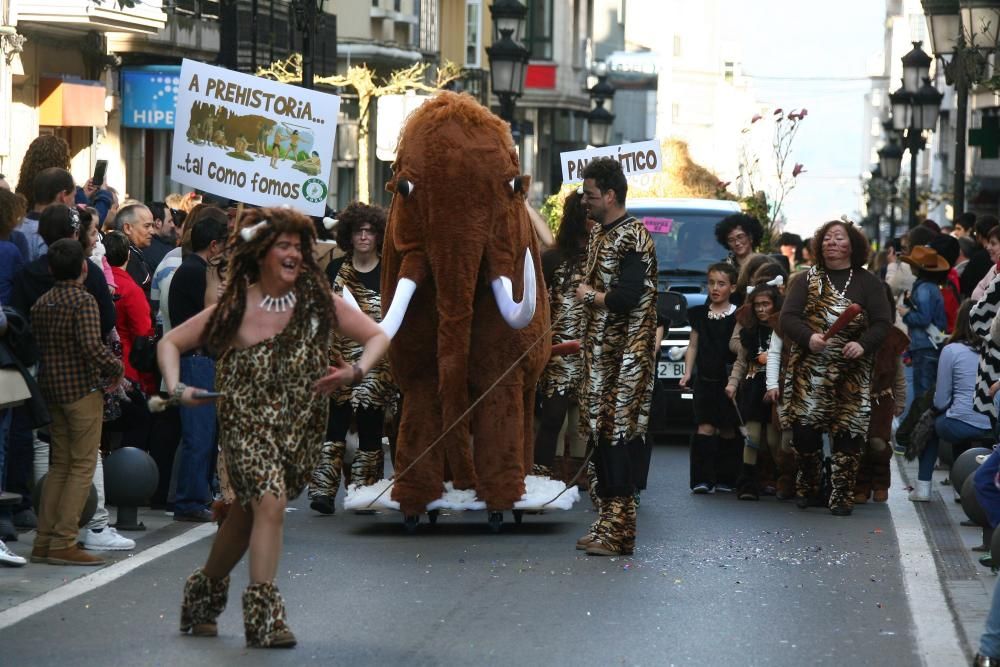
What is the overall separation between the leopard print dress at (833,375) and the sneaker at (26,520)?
489cm

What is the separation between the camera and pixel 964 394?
42.9 feet

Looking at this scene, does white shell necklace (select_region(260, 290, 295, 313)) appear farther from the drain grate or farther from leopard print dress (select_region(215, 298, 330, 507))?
the drain grate

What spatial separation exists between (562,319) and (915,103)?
15.1 m

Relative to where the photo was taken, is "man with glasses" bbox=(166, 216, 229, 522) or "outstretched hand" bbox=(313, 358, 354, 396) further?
"man with glasses" bbox=(166, 216, 229, 522)

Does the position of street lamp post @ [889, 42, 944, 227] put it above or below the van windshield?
above

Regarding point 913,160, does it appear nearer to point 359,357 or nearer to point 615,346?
point 359,357

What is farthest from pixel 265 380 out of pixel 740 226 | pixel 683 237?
pixel 683 237

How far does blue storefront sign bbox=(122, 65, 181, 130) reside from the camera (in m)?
30.9

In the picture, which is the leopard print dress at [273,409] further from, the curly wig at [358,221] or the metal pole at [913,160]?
the metal pole at [913,160]

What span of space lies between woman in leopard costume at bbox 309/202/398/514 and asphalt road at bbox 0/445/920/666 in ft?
0.96

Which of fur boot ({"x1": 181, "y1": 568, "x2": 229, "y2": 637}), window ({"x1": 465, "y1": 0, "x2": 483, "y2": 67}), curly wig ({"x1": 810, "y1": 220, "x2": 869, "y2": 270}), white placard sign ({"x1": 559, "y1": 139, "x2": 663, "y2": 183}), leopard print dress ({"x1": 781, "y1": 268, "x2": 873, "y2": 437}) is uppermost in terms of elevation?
window ({"x1": 465, "y1": 0, "x2": 483, "y2": 67})

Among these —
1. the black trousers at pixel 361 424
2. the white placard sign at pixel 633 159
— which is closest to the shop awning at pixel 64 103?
the white placard sign at pixel 633 159

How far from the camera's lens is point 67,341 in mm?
10484

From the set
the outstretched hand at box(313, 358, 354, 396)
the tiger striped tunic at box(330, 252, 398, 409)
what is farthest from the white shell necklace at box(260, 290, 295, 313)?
the tiger striped tunic at box(330, 252, 398, 409)
